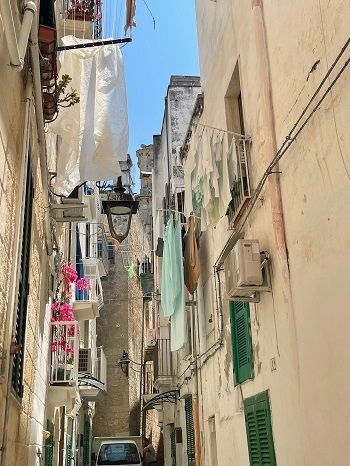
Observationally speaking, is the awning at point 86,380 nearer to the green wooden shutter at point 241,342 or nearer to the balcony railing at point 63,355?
the balcony railing at point 63,355

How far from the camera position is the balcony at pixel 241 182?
22.4ft

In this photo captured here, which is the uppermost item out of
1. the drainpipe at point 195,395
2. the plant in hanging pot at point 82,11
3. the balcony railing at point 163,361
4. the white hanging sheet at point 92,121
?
the plant in hanging pot at point 82,11

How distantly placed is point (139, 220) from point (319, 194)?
31.8m

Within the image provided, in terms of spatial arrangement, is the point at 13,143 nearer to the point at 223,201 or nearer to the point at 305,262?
the point at 305,262

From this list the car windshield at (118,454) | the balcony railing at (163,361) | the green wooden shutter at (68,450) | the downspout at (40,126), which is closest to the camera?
the downspout at (40,126)

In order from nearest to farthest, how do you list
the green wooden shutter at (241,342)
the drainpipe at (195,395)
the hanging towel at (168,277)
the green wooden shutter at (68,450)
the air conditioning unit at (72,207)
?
the green wooden shutter at (241,342) < the air conditioning unit at (72,207) < the drainpipe at (195,395) < the hanging towel at (168,277) < the green wooden shutter at (68,450)

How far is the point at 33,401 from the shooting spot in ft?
23.0

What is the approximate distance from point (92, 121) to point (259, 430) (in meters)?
4.50

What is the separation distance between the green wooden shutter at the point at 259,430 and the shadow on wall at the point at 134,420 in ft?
69.7

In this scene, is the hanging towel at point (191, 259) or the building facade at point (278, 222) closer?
the building facade at point (278, 222)

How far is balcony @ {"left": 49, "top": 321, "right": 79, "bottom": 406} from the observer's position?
10195mm

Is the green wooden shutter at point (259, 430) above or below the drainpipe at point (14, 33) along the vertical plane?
below

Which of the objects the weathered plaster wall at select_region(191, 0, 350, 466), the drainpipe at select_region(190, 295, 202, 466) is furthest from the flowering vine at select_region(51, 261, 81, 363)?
the weathered plaster wall at select_region(191, 0, 350, 466)

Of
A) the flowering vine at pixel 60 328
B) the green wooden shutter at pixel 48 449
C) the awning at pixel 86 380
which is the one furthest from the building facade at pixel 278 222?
the awning at pixel 86 380
